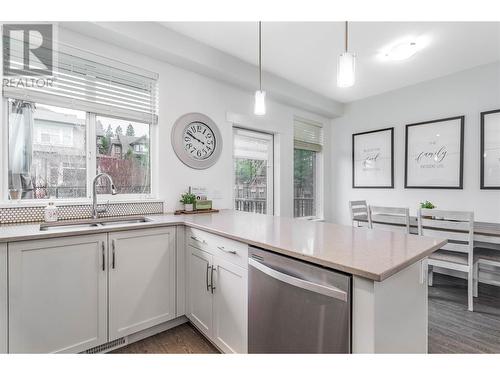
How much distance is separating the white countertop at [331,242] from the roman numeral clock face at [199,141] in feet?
3.58

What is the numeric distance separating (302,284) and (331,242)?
0.31 m

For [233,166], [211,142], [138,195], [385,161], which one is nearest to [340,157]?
[385,161]

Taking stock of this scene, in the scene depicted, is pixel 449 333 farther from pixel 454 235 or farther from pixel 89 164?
pixel 89 164

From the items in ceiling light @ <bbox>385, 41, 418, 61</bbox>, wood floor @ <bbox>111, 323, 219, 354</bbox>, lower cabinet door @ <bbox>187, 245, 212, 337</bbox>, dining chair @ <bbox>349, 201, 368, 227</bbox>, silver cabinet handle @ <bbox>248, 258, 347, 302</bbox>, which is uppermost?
ceiling light @ <bbox>385, 41, 418, 61</bbox>

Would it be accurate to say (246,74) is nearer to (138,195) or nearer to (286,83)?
(286,83)

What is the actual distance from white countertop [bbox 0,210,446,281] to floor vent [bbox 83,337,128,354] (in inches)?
31.4

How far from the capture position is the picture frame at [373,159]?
366 cm

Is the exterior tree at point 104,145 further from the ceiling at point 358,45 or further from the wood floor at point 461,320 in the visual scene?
the wood floor at point 461,320

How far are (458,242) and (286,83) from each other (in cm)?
266

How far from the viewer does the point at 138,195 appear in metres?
2.43

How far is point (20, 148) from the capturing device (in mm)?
1893

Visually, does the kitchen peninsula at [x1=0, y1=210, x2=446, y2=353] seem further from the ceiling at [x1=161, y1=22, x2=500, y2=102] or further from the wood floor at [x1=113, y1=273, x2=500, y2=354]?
the ceiling at [x1=161, y1=22, x2=500, y2=102]

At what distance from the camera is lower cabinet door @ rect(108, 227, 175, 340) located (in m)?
1.70

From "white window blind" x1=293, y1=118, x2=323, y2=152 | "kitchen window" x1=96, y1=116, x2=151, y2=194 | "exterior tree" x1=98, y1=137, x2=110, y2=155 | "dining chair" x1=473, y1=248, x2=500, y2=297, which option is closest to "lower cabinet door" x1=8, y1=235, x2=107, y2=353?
"kitchen window" x1=96, y1=116, x2=151, y2=194
